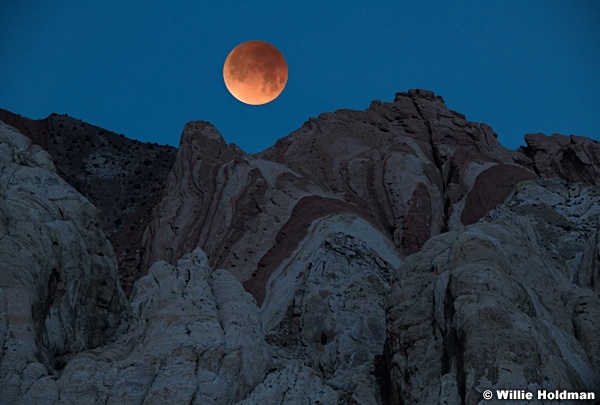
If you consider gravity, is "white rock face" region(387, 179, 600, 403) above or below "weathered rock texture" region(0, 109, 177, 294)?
below

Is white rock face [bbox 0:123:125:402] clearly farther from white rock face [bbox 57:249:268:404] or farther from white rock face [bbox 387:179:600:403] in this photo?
white rock face [bbox 387:179:600:403]

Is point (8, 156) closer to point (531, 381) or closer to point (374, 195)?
point (531, 381)

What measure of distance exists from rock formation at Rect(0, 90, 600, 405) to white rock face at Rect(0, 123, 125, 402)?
0.20 feet

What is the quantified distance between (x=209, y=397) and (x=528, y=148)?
1721 inches

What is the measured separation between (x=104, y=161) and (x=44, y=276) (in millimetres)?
62316

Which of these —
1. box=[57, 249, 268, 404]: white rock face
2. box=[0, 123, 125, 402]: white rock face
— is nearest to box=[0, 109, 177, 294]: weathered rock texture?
box=[0, 123, 125, 402]: white rock face

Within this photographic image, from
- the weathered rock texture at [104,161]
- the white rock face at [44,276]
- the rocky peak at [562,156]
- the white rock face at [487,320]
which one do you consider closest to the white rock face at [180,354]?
the white rock face at [44,276]

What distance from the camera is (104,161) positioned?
83.2 m

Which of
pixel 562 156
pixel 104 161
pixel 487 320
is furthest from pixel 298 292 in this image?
pixel 104 161

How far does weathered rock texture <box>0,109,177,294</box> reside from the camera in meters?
73.2

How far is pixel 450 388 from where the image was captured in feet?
61.7

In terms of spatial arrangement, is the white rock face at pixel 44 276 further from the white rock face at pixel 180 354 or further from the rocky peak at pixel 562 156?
the rocky peak at pixel 562 156

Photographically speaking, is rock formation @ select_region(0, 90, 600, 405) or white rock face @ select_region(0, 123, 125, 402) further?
rock formation @ select_region(0, 90, 600, 405)

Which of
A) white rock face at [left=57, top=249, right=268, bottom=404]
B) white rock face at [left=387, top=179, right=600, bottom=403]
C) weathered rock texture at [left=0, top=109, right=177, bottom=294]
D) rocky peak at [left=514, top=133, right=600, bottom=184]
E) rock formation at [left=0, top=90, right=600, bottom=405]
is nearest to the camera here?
white rock face at [left=387, top=179, right=600, bottom=403]
